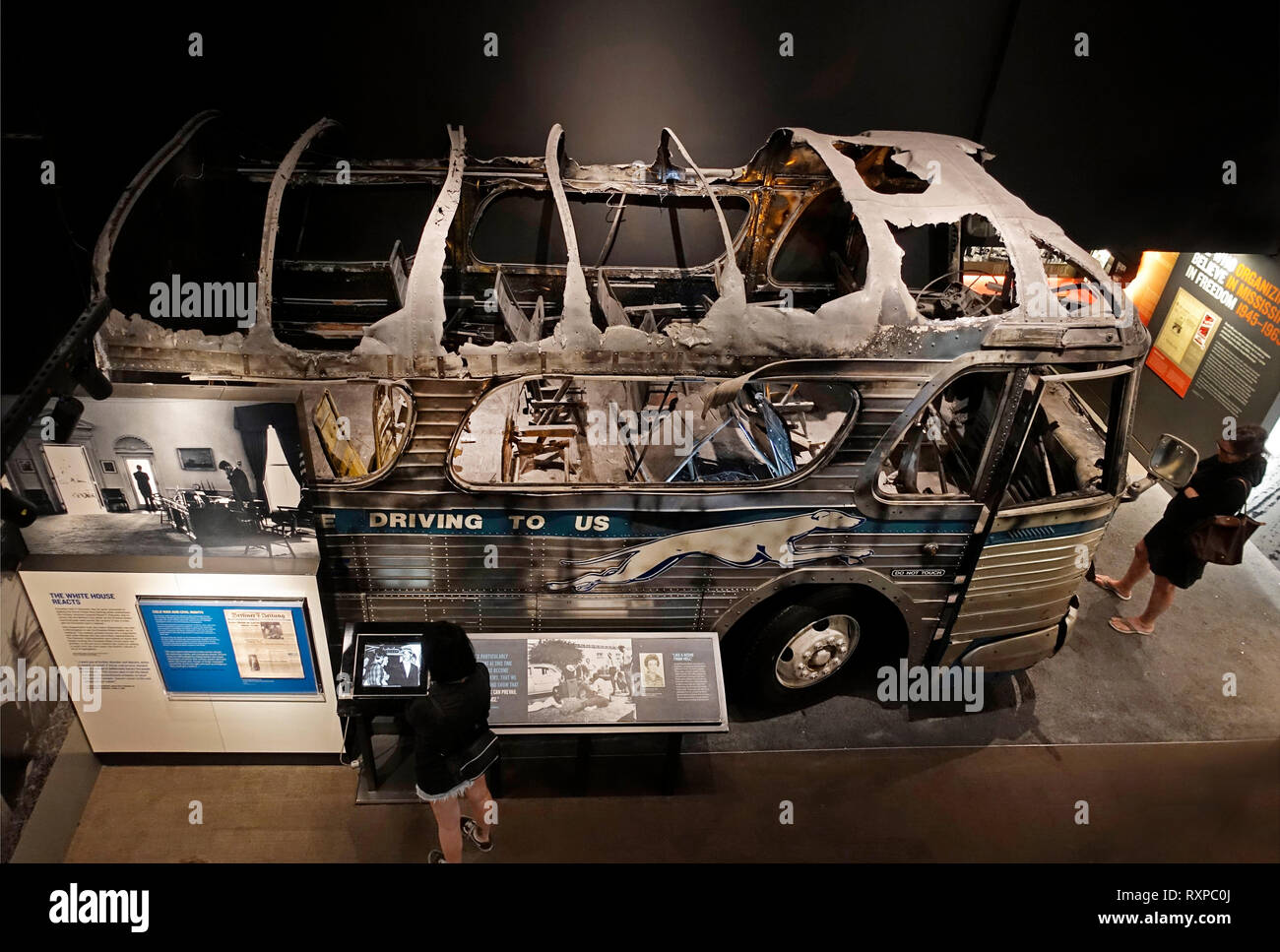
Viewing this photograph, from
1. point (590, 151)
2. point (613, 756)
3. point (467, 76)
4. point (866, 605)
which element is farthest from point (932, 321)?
point (467, 76)

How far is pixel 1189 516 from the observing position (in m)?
5.19

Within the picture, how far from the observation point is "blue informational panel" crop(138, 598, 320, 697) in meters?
3.83

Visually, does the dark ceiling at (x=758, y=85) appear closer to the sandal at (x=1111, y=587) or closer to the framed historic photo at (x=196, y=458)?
the framed historic photo at (x=196, y=458)

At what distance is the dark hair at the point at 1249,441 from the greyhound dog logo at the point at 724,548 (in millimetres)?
2499

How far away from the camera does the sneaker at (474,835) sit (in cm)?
409

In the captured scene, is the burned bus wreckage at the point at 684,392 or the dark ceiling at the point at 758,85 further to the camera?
the dark ceiling at the point at 758,85

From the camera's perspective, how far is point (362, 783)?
4277 millimetres

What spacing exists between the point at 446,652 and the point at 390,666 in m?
0.62

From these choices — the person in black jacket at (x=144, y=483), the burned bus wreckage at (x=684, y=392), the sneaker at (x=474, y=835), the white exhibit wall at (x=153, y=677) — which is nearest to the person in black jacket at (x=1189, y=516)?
the burned bus wreckage at (x=684, y=392)

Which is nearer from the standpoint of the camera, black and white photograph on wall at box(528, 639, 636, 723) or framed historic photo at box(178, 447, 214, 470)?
framed historic photo at box(178, 447, 214, 470)

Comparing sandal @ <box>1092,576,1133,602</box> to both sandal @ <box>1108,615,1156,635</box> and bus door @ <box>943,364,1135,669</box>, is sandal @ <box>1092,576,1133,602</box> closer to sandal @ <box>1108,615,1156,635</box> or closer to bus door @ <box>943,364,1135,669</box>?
sandal @ <box>1108,615,1156,635</box>

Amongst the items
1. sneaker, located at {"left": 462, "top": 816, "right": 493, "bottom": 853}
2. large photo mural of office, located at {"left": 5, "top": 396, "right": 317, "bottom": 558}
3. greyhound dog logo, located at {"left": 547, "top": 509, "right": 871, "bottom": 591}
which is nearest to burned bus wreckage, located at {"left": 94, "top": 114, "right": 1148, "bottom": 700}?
greyhound dog logo, located at {"left": 547, "top": 509, "right": 871, "bottom": 591}

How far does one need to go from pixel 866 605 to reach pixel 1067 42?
4509 mm

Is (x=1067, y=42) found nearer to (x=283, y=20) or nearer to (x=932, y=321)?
(x=932, y=321)
